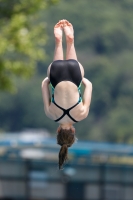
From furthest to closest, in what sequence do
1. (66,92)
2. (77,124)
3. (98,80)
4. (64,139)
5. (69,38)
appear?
(98,80)
(77,124)
(64,139)
(69,38)
(66,92)

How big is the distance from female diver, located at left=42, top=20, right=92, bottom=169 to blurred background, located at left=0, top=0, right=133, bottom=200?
2068 millimetres

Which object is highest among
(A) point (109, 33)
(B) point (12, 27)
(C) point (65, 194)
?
(A) point (109, 33)

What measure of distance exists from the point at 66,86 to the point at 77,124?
9478cm

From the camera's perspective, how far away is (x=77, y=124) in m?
105

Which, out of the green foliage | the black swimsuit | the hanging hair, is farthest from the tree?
the green foliage

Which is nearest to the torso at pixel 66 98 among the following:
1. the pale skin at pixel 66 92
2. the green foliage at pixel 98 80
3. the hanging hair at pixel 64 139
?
the pale skin at pixel 66 92

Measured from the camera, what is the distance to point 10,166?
1133 inches

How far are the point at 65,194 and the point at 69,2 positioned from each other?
108 metres

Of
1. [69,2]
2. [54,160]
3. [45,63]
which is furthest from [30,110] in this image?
→ [54,160]

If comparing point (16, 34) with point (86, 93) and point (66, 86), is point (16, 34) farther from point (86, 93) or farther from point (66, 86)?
point (66, 86)

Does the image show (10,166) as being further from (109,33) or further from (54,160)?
(109,33)

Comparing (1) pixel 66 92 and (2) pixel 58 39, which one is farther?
(2) pixel 58 39

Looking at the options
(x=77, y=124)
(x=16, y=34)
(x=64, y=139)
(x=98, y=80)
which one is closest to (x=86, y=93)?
(x=64, y=139)

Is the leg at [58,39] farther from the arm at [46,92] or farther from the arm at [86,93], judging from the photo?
the arm at [86,93]
